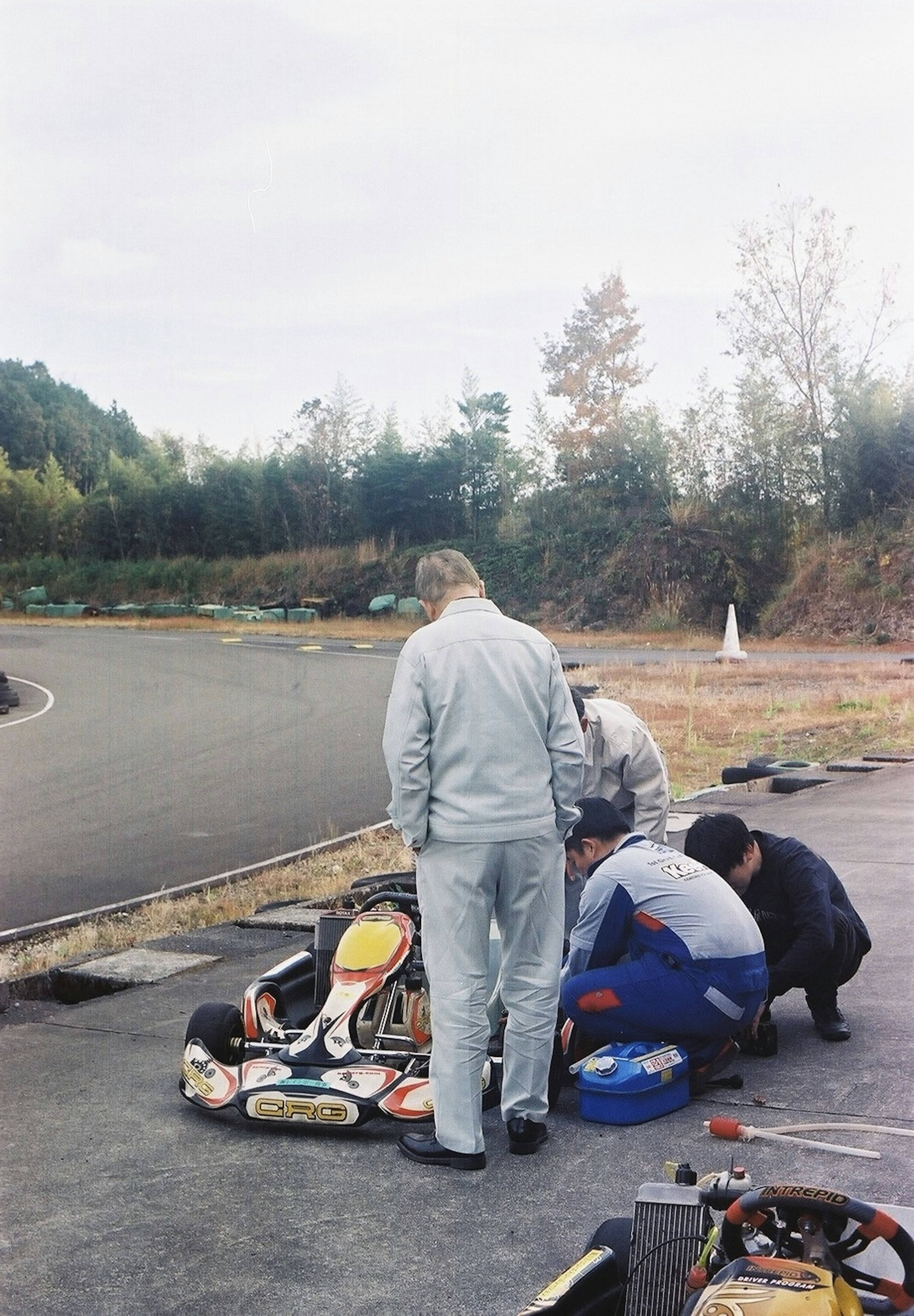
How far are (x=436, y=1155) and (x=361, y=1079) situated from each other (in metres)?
0.40

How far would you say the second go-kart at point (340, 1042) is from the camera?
435 centimetres

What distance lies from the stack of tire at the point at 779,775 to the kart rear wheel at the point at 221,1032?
25.2 feet

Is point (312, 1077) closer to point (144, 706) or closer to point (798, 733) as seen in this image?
point (798, 733)

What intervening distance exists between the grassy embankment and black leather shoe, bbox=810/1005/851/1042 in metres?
4.30

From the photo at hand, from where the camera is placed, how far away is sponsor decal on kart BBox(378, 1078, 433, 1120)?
433 cm

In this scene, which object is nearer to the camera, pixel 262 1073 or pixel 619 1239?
pixel 619 1239

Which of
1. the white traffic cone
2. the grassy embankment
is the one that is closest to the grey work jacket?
the grassy embankment

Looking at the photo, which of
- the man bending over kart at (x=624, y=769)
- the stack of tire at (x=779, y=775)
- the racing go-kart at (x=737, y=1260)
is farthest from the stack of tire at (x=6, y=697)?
the racing go-kart at (x=737, y=1260)

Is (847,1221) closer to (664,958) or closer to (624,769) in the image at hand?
(664,958)

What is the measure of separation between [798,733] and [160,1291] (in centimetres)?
1293

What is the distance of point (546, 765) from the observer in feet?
13.7

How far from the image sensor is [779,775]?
12477mm

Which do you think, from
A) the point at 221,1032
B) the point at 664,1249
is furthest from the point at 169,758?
the point at 664,1249

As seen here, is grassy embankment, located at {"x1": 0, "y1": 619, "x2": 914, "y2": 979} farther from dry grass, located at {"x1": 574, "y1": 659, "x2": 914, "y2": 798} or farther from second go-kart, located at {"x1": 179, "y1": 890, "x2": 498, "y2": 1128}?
second go-kart, located at {"x1": 179, "y1": 890, "x2": 498, "y2": 1128}
